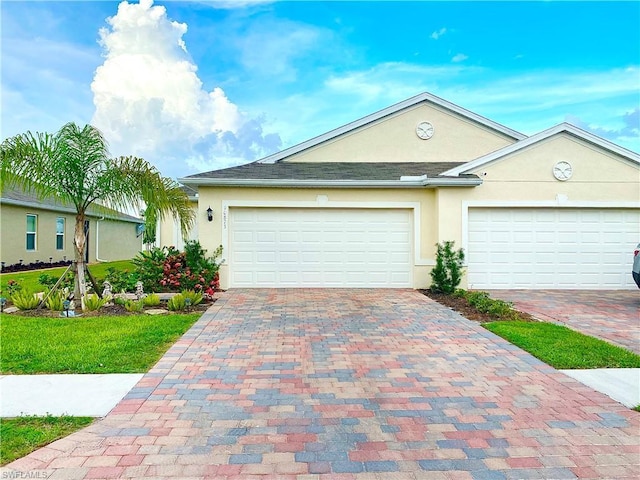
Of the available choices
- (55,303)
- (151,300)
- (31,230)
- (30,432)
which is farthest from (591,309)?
(31,230)

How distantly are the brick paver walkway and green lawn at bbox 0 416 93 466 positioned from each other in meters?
6.73

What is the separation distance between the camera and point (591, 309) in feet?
27.3

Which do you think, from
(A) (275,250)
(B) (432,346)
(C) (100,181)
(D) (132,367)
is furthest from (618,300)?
(C) (100,181)

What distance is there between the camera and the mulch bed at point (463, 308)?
7408 millimetres

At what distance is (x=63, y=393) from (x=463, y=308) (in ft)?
23.9

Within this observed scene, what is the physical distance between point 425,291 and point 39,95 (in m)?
11.8

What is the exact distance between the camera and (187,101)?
1421cm

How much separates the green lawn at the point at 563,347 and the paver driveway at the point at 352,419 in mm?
311

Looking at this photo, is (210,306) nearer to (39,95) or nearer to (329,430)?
(329,430)

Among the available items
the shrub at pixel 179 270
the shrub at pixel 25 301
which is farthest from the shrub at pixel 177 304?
the shrub at pixel 25 301

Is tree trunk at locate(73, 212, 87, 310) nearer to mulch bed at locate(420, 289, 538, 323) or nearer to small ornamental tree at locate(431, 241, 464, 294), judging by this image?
mulch bed at locate(420, 289, 538, 323)

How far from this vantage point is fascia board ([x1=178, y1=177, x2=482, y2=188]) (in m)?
10.6

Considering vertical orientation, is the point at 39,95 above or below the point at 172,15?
below

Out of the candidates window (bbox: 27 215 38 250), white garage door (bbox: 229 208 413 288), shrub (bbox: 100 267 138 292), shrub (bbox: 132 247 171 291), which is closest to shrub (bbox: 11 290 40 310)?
shrub (bbox: 100 267 138 292)
